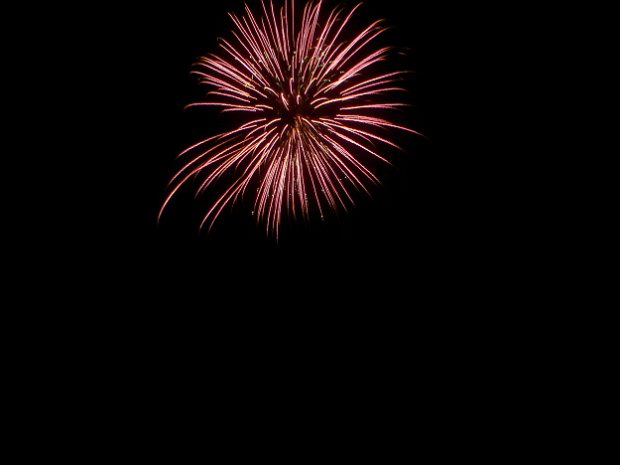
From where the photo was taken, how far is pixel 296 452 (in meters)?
5.98

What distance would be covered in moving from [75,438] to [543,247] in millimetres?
6945

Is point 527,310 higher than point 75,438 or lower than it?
higher

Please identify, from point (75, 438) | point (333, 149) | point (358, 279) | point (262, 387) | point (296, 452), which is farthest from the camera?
point (358, 279)

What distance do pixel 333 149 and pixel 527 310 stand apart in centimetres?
409

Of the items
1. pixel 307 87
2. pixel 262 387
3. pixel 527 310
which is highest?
pixel 307 87

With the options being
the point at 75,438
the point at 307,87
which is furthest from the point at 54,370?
the point at 307,87

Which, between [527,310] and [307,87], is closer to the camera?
[307,87]

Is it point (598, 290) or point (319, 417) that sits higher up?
point (598, 290)

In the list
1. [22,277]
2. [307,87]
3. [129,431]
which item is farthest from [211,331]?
[307,87]

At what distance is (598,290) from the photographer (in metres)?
5.90

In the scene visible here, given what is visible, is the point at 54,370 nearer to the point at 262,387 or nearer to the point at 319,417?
the point at 262,387

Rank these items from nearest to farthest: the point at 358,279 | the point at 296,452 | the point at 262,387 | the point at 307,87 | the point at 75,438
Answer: the point at 307,87 < the point at 75,438 < the point at 296,452 < the point at 262,387 < the point at 358,279

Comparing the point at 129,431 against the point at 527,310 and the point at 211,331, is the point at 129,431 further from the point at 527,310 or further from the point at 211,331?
the point at 527,310

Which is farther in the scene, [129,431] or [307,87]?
[129,431]
